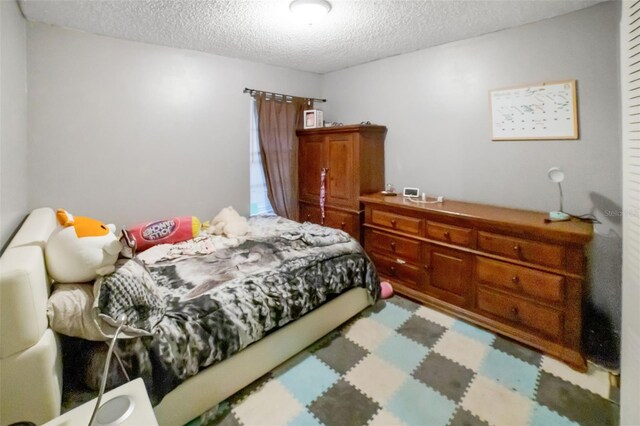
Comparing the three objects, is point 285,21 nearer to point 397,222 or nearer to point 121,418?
point 397,222

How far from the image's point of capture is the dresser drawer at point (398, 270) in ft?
9.09

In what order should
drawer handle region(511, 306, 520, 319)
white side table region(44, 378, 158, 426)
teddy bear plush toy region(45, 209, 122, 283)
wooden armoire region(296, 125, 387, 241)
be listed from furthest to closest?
1. wooden armoire region(296, 125, 387, 241)
2. drawer handle region(511, 306, 520, 319)
3. teddy bear plush toy region(45, 209, 122, 283)
4. white side table region(44, 378, 158, 426)

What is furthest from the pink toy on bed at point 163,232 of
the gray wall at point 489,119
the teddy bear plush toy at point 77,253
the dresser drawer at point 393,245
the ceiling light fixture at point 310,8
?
the gray wall at point 489,119

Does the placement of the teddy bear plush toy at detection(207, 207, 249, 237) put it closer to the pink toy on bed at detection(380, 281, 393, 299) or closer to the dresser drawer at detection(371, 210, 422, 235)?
the dresser drawer at detection(371, 210, 422, 235)

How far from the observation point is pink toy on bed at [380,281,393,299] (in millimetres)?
2835

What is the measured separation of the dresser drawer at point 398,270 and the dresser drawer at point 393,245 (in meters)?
0.07

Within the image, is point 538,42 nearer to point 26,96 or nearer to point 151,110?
point 151,110

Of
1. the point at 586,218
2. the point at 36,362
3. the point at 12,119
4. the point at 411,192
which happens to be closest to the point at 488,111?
the point at 411,192

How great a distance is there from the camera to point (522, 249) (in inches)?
83.3

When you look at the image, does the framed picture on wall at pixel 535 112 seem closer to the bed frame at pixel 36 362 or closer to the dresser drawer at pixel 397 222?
the dresser drawer at pixel 397 222

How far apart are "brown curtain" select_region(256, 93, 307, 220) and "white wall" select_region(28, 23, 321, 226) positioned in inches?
8.0

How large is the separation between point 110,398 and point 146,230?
69.6 inches

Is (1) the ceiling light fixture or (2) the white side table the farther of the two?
(1) the ceiling light fixture

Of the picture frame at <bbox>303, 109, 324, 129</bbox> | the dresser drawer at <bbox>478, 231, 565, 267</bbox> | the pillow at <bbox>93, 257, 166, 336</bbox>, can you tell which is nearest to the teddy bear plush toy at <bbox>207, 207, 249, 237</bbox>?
the pillow at <bbox>93, 257, 166, 336</bbox>
